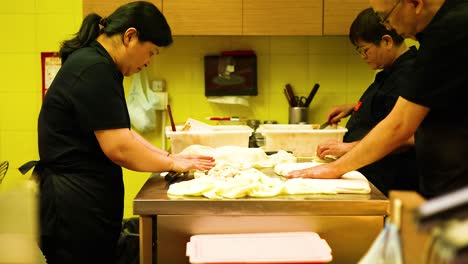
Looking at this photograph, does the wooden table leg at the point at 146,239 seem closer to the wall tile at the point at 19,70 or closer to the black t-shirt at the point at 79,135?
the black t-shirt at the point at 79,135

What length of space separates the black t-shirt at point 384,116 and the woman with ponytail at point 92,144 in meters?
0.71

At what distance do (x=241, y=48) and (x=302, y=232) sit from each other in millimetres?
1907

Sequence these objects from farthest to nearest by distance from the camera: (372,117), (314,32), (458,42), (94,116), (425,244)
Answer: (314,32) → (372,117) → (94,116) → (458,42) → (425,244)

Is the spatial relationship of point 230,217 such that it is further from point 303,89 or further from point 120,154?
point 303,89

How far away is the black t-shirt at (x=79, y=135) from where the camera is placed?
5.68ft

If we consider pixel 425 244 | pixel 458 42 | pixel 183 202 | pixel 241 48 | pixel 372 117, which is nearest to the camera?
pixel 425 244

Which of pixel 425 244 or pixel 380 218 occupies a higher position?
pixel 425 244

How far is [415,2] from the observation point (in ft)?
5.05

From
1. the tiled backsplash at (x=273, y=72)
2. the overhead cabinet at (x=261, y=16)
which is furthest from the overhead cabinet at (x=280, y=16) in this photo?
the tiled backsplash at (x=273, y=72)

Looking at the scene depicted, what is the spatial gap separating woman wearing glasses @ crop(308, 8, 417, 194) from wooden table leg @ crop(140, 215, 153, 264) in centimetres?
Answer: 81

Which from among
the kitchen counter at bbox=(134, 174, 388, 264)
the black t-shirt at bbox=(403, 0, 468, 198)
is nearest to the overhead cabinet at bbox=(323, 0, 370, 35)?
the black t-shirt at bbox=(403, 0, 468, 198)

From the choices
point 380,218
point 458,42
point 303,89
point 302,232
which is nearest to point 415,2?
point 458,42

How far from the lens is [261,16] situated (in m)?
2.84

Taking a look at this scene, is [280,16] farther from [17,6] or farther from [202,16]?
[17,6]
